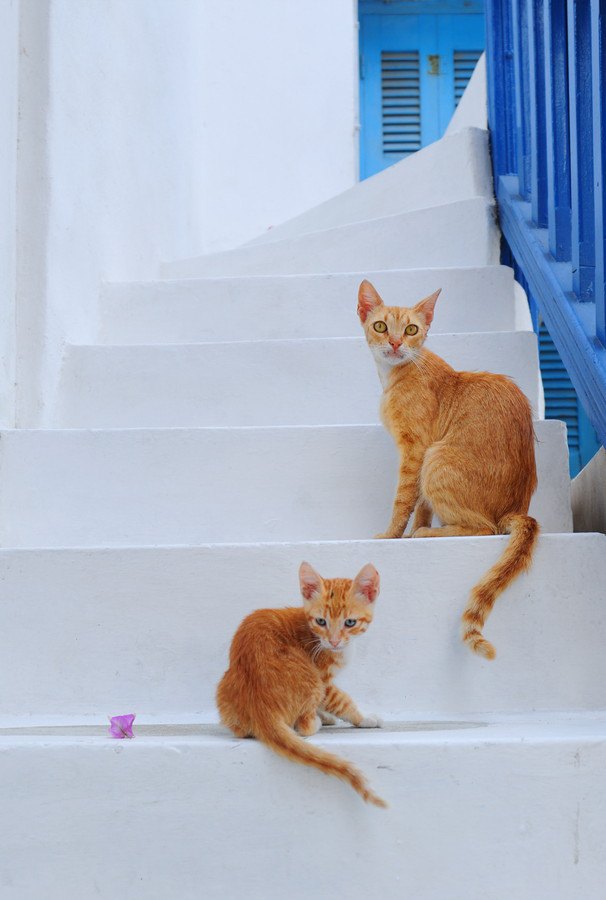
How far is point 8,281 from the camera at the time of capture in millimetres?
2357

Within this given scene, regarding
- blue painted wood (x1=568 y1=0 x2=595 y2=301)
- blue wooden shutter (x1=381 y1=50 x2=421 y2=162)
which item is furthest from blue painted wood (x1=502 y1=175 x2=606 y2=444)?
blue wooden shutter (x1=381 y1=50 x2=421 y2=162)

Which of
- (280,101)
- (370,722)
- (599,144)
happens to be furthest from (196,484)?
(280,101)

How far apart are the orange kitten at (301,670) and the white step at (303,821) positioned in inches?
1.5

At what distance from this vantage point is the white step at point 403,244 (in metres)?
3.08

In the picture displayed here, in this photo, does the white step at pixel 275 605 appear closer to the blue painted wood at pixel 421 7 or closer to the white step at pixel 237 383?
the white step at pixel 237 383

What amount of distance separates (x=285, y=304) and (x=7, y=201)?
2.71 ft

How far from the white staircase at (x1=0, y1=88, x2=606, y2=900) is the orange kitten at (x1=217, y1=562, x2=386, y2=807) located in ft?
0.13

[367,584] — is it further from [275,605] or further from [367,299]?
[367,299]

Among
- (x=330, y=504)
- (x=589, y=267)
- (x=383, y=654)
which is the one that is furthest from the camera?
(x=330, y=504)

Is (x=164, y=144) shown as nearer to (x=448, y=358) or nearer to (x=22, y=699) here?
(x=448, y=358)

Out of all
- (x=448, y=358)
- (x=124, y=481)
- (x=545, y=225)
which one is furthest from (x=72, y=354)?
(x=545, y=225)

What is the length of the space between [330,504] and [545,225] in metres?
0.92

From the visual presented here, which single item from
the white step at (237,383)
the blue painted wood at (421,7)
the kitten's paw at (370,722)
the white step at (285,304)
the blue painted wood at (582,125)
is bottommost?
the kitten's paw at (370,722)

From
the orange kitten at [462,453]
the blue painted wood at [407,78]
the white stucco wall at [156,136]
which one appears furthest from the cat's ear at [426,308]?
the blue painted wood at [407,78]
